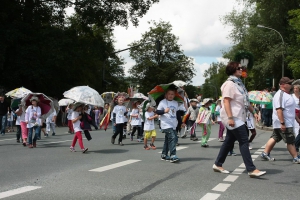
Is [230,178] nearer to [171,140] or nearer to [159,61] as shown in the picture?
[171,140]

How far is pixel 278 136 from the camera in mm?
10297

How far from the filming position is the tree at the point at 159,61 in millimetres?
74375

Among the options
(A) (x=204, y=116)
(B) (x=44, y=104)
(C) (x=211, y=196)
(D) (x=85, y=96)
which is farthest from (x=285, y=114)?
(B) (x=44, y=104)

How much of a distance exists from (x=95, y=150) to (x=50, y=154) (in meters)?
1.54

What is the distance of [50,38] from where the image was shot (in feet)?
101

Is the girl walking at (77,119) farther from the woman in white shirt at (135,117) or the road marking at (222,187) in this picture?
the road marking at (222,187)

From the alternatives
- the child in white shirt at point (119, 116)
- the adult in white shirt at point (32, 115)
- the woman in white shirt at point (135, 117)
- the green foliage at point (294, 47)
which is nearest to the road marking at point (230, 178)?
the child in white shirt at point (119, 116)

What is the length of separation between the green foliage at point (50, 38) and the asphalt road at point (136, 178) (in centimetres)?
1962

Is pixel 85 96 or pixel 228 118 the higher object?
pixel 85 96

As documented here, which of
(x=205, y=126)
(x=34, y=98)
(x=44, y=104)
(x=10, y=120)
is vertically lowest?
(x=205, y=126)

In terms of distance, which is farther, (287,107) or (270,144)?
(270,144)

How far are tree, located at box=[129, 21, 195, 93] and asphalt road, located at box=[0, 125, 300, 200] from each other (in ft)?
206

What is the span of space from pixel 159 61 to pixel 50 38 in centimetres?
4608

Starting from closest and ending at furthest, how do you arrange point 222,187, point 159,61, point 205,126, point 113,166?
1. point 222,187
2. point 113,166
3. point 205,126
4. point 159,61
